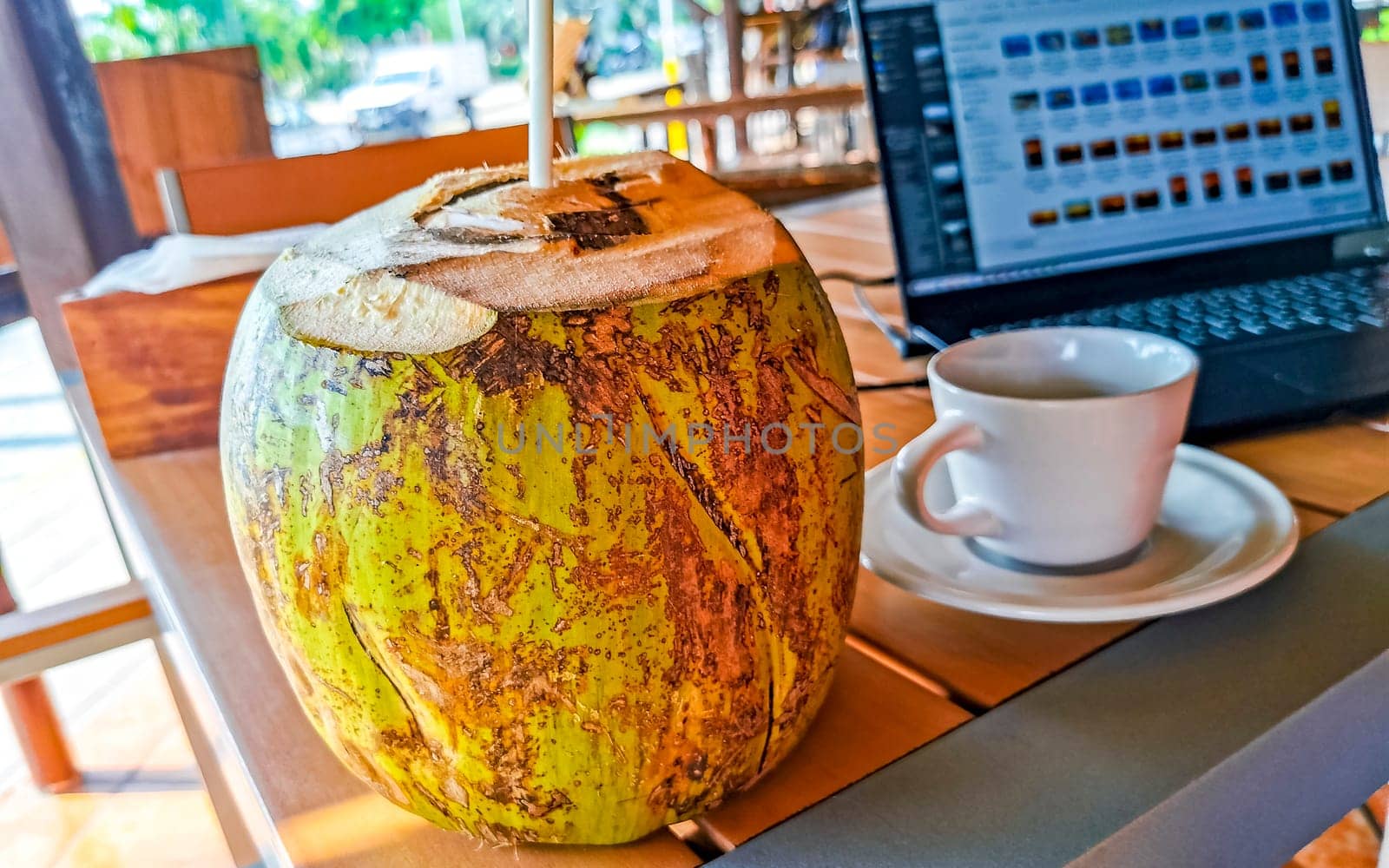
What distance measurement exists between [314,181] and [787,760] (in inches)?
30.4

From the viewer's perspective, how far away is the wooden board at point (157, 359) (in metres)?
0.72

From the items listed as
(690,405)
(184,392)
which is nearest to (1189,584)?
(690,405)

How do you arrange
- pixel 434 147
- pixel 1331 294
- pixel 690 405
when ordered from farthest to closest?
pixel 434 147, pixel 1331 294, pixel 690 405

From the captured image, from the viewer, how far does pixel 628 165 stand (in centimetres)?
34

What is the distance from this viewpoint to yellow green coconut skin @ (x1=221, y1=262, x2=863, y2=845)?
0.26m

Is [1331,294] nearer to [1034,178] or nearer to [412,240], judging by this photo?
[1034,178]

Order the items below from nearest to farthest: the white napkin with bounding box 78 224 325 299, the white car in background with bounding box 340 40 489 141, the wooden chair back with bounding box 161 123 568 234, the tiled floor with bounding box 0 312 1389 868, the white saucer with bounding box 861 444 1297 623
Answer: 1. the white saucer with bounding box 861 444 1297 623
2. the white napkin with bounding box 78 224 325 299
3. the wooden chair back with bounding box 161 123 568 234
4. the tiled floor with bounding box 0 312 1389 868
5. the white car in background with bounding box 340 40 489 141

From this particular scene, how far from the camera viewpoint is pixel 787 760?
333 mm

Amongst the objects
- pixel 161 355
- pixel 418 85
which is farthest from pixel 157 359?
pixel 418 85

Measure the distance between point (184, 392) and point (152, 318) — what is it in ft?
0.20

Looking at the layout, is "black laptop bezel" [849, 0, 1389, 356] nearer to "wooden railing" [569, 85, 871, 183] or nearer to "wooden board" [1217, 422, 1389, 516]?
"wooden board" [1217, 422, 1389, 516]

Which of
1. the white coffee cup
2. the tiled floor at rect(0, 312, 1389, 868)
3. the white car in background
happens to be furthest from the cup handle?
the white car in background

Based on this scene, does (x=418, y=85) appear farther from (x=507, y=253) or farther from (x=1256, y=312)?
(x=507, y=253)

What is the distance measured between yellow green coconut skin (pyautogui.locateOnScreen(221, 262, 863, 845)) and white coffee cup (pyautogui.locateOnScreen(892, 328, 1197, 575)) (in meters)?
0.11
